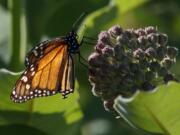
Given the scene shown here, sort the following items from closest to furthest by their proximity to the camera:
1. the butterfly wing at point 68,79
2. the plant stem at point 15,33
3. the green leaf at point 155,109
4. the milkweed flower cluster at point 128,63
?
the green leaf at point 155,109, the milkweed flower cluster at point 128,63, the butterfly wing at point 68,79, the plant stem at point 15,33

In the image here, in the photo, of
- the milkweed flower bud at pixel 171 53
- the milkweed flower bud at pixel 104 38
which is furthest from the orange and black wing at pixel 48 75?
the milkweed flower bud at pixel 171 53

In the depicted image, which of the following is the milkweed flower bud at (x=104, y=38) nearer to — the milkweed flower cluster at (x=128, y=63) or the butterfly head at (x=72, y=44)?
the milkweed flower cluster at (x=128, y=63)

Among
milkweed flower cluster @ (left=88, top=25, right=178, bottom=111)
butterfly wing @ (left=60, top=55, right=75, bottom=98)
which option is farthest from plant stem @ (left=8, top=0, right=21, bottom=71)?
milkweed flower cluster @ (left=88, top=25, right=178, bottom=111)

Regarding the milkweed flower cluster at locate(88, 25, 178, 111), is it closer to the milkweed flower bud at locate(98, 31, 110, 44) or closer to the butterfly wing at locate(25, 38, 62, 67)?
the milkweed flower bud at locate(98, 31, 110, 44)

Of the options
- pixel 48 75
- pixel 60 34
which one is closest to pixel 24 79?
pixel 48 75

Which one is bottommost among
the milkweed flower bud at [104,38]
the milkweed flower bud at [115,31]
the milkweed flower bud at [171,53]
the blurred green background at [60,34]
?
the blurred green background at [60,34]

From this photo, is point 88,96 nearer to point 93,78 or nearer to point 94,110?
point 94,110

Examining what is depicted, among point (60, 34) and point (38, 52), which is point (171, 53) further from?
point (60, 34)

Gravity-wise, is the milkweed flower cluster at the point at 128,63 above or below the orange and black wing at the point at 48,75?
above
